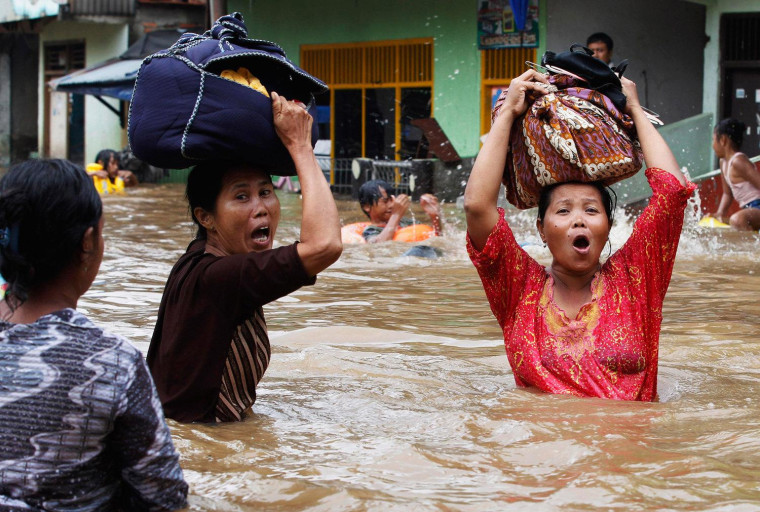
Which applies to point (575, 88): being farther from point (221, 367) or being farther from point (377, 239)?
point (377, 239)

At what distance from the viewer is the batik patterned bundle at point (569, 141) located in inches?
144

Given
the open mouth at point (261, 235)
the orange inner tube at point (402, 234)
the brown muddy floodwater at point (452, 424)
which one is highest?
the open mouth at point (261, 235)

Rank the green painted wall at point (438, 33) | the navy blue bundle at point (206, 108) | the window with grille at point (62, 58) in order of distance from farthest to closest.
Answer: the window with grille at point (62, 58), the green painted wall at point (438, 33), the navy blue bundle at point (206, 108)

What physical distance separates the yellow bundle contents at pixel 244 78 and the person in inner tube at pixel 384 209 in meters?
6.85

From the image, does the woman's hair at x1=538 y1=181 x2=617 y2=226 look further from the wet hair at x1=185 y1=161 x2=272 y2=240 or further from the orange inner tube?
the orange inner tube

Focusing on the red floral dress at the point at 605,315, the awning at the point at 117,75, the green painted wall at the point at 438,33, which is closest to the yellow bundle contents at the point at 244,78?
the red floral dress at the point at 605,315

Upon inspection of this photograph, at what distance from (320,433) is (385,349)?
2.04m

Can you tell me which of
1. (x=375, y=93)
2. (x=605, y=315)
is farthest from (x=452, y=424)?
(x=375, y=93)

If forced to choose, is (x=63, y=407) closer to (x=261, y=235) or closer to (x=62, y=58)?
(x=261, y=235)

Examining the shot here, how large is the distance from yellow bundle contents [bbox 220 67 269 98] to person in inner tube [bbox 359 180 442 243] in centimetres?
685

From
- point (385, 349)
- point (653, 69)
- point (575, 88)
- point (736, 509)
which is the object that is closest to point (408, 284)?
point (385, 349)

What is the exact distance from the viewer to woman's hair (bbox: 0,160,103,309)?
87.1 inches

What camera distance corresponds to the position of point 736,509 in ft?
8.80

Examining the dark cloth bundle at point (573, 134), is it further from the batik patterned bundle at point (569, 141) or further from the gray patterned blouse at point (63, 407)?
the gray patterned blouse at point (63, 407)
